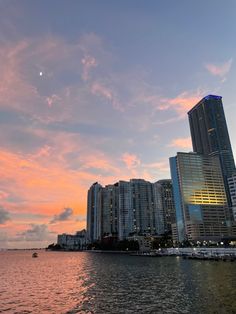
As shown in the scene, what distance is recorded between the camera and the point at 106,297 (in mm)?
61719

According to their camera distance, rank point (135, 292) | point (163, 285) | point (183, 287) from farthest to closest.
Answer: point (163, 285) → point (183, 287) → point (135, 292)

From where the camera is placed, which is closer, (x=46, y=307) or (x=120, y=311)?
(x=120, y=311)

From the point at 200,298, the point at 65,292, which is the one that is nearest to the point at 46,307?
the point at 65,292

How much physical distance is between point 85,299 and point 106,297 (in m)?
4.60

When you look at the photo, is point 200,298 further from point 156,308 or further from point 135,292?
point 135,292

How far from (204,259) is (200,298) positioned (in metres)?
125

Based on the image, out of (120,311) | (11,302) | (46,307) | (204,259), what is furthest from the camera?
(204,259)

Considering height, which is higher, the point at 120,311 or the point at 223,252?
the point at 223,252

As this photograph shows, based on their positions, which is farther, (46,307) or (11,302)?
(11,302)

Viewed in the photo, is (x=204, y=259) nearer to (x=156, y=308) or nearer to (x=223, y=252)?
(x=223, y=252)

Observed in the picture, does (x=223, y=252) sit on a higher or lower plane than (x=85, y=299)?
higher

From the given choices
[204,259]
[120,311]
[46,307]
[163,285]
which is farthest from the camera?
[204,259]

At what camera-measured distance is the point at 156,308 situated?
164 feet

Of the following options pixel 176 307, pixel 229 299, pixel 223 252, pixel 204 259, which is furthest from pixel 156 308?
pixel 223 252
